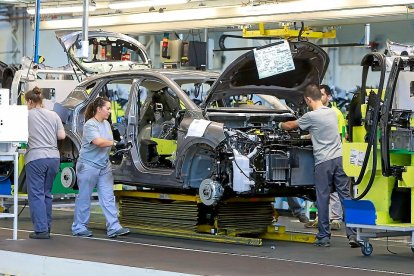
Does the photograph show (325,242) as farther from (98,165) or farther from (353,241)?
(98,165)

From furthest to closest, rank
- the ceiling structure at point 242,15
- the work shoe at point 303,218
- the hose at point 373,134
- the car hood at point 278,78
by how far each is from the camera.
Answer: the ceiling structure at point 242,15, the work shoe at point 303,218, the car hood at point 278,78, the hose at point 373,134

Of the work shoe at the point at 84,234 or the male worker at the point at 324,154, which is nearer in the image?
the male worker at the point at 324,154

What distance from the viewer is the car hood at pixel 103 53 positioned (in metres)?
13.9

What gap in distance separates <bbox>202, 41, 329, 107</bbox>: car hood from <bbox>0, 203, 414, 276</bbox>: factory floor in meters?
1.76

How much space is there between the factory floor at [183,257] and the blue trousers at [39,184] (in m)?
0.27

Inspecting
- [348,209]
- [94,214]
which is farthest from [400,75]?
[94,214]

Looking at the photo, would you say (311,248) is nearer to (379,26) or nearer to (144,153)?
(144,153)

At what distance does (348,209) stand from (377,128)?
3.12 feet

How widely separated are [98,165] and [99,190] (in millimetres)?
292

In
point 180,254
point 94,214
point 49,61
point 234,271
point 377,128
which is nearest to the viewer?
point 234,271

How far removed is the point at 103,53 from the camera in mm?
14641

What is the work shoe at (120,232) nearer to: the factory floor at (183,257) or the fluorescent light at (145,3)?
the factory floor at (183,257)

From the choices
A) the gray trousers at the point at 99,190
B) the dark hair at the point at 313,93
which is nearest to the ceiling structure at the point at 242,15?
the dark hair at the point at 313,93

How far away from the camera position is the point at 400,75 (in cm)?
933
